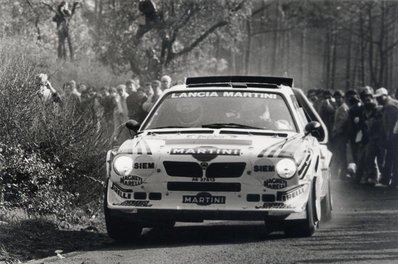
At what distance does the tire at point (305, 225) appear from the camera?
1038 cm

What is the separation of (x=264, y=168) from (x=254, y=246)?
2.42 ft

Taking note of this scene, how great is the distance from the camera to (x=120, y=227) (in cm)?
1046

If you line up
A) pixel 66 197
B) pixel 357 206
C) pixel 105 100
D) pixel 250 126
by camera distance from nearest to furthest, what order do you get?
pixel 250 126, pixel 66 197, pixel 357 206, pixel 105 100

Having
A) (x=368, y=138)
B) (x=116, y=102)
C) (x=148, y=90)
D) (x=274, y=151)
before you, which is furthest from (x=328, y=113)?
(x=274, y=151)

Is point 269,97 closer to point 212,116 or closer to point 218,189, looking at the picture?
point 212,116

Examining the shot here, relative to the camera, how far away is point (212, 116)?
11.2 m

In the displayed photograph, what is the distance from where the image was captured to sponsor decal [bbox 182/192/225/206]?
9.99m

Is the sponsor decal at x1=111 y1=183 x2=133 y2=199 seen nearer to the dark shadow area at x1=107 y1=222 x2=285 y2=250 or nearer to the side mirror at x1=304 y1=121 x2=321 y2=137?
the dark shadow area at x1=107 y1=222 x2=285 y2=250

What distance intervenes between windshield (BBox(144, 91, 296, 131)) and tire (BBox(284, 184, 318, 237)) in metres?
0.98

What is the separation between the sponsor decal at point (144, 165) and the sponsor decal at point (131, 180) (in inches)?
1.9

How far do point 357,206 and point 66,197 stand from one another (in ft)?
15.7

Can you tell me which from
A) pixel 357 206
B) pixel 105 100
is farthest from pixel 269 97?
pixel 105 100

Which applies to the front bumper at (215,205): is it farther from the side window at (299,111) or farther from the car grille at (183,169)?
the side window at (299,111)

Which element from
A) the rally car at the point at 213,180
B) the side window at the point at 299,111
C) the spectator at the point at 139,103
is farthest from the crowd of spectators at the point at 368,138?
the rally car at the point at 213,180
